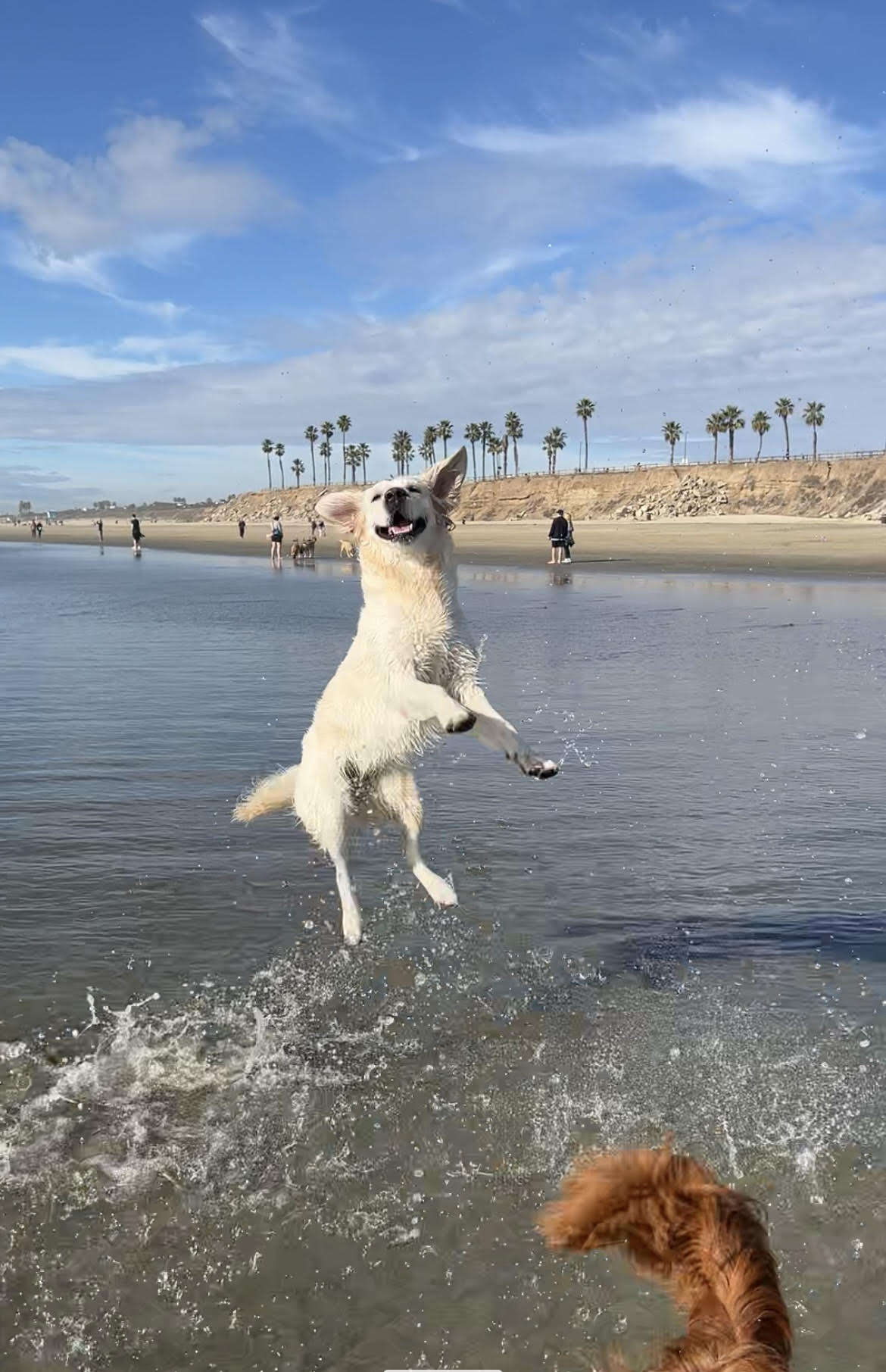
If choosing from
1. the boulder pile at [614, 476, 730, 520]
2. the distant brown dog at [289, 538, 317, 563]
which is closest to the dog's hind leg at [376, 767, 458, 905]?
the distant brown dog at [289, 538, 317, 563]

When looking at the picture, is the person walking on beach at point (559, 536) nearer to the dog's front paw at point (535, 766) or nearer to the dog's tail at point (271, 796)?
the dog's tail at point (271, 796)

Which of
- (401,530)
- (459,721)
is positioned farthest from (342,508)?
(459,721)

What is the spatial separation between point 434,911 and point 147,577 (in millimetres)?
36113

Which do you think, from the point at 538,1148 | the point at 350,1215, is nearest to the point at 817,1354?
the point at 538,1148

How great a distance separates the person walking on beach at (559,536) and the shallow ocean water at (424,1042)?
29.4m

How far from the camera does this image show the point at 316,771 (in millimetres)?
5703

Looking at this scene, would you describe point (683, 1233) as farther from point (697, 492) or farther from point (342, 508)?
point (697, 492)

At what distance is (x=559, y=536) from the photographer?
1567 inches

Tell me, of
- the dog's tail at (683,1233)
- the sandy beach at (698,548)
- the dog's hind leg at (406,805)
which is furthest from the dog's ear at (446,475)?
the sandy beach at (698,548)

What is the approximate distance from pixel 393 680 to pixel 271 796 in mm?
1344

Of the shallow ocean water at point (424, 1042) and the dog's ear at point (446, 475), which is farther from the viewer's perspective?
the dog's ear at point (446, 475)

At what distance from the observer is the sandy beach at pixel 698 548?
37.9 metres

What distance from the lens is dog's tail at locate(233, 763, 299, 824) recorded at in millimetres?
6121

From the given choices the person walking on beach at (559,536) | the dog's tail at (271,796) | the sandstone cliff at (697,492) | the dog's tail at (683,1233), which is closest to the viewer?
the dog's tail at (683,1233)
